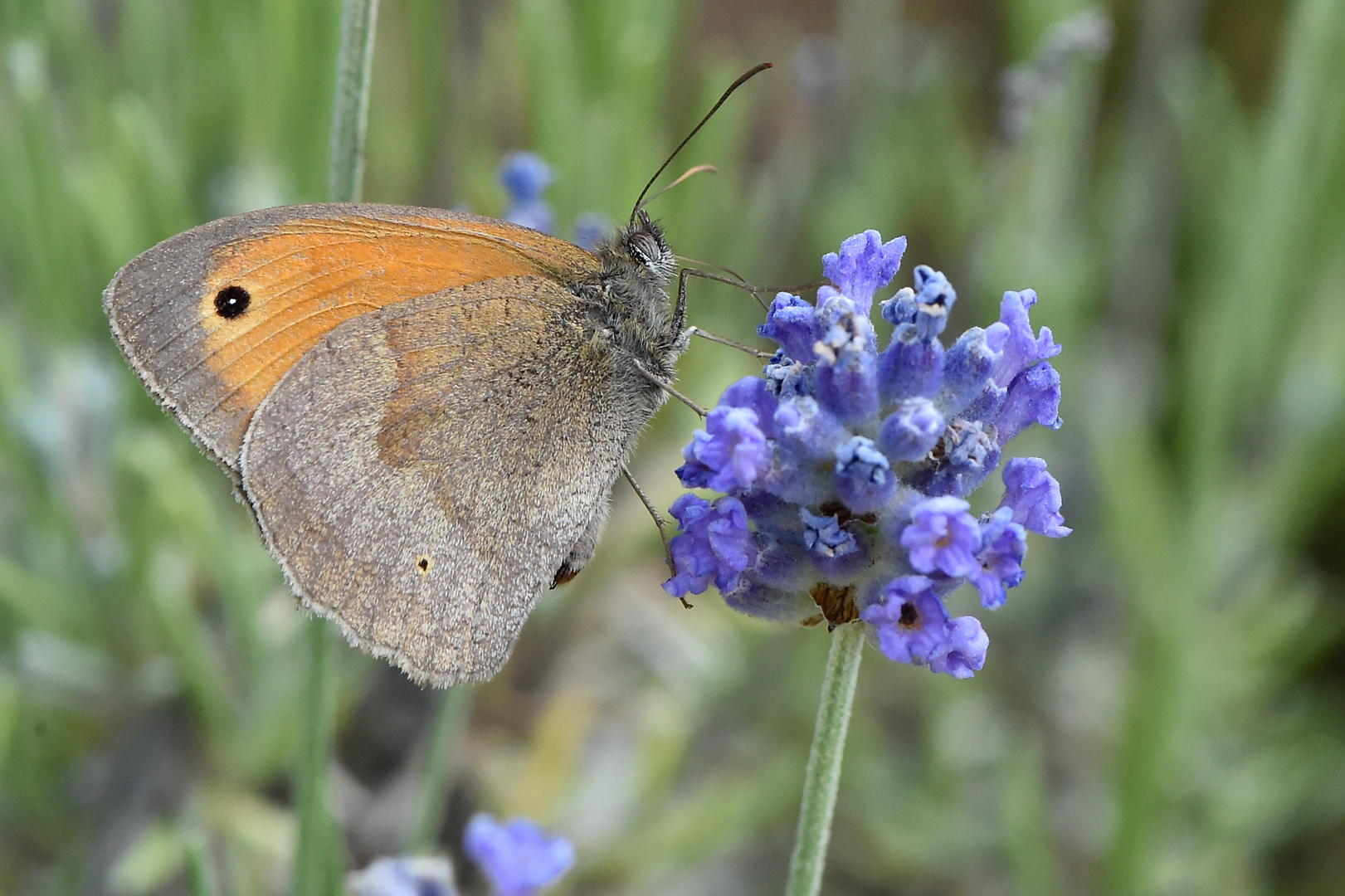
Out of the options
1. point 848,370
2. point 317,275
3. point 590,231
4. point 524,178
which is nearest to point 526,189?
point 524,178

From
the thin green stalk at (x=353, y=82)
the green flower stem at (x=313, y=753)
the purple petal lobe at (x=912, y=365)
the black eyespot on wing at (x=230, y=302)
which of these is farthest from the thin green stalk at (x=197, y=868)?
the purple petal lobe at (x=912, y=365)

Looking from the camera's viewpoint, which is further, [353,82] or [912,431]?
[353,82]

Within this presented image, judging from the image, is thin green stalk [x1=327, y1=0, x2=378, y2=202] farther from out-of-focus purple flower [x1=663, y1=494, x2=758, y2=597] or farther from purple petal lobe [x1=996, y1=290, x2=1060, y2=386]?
purple petal lobe [x1=996, y1=290, x2=1060, y2=386]

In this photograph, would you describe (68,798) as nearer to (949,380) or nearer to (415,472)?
(415,472)

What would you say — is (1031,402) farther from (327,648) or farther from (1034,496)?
(327,648)

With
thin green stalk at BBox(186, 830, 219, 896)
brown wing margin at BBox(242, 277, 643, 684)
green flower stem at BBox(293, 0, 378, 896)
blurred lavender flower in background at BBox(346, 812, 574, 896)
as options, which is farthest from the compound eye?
thin green stalk at BBox(186, 830, 219, 896)

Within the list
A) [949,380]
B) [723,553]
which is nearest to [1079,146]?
[949,380]
